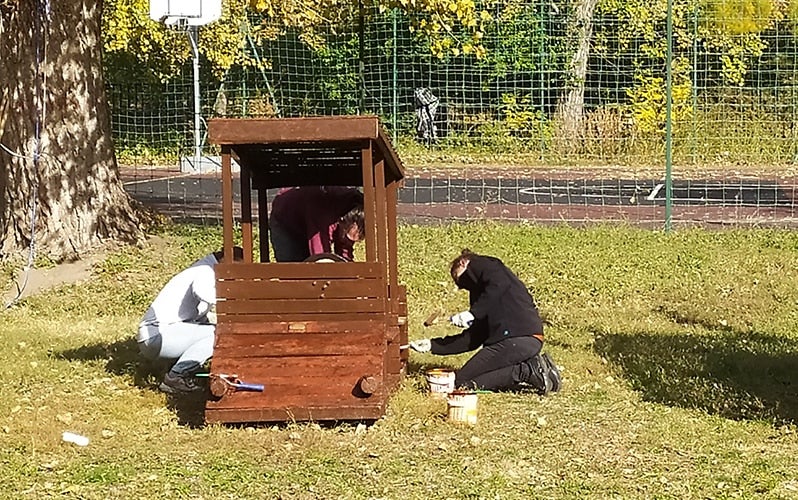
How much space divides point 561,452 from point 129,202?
8086 millimetres

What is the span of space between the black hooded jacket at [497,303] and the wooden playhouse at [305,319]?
0.81m

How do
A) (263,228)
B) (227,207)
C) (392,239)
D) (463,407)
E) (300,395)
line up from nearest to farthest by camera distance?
(300,395), (463,407), (227,207), (392,239), (263,228)

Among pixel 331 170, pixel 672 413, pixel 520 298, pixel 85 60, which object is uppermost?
pixel 85 60

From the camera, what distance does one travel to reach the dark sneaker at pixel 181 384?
7.55m

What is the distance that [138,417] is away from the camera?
709 cm

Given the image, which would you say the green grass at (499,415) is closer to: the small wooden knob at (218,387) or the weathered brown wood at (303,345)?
the small wooden knob at (218,387)

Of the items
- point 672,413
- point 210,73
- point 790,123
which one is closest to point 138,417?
point 672,413

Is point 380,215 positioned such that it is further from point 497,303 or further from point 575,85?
point 575,85

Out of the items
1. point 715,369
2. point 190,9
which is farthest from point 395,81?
point 715,369

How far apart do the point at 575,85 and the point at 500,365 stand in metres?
9.05

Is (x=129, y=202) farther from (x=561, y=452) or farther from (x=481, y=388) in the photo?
(x=561, y=452)

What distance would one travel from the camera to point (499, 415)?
23.1 ft

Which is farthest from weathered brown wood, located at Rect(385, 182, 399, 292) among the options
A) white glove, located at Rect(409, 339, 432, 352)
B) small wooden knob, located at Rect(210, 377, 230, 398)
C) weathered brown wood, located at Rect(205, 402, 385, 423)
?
small wooden knob, located at Rect(210, 377, 230, 398)

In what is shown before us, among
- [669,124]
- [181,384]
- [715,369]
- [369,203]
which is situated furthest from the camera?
[669,124]
